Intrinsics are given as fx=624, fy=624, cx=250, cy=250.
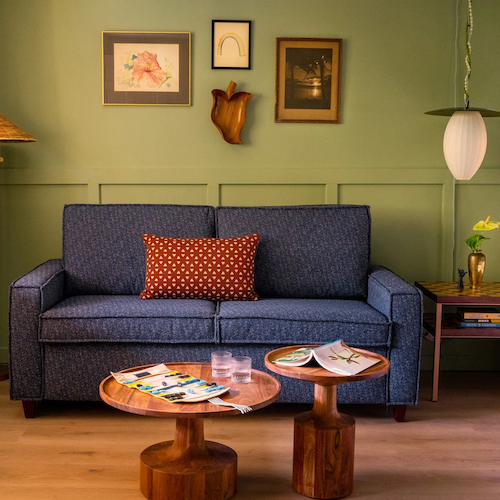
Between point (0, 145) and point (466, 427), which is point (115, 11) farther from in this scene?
point (466, 427)

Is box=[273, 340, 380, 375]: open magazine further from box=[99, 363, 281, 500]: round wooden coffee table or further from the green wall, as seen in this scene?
the green wall

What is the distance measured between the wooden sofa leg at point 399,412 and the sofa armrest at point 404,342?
4 cm

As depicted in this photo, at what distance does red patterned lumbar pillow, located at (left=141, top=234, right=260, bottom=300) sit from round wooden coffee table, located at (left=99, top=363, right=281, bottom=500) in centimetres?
86

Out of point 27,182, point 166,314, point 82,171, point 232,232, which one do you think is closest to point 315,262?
point 232,232

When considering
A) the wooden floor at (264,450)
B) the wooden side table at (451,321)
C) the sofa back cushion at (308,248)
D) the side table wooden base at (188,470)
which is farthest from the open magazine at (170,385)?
the wooden side table at (451,321)

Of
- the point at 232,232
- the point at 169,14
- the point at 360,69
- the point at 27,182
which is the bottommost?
the point at 232,232

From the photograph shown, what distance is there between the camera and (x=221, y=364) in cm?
207

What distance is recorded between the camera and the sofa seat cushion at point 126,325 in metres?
2.63

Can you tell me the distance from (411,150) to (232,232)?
1.15 m

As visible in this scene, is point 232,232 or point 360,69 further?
point 360,69

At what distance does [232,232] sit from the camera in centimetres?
318

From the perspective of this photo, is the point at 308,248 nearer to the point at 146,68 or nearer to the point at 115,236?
the point at 115,236

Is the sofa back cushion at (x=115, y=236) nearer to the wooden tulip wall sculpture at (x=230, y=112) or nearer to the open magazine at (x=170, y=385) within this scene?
the wooden tulip wall sculpture at (x=230, y=112)

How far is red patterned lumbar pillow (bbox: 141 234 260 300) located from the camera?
116 inches
